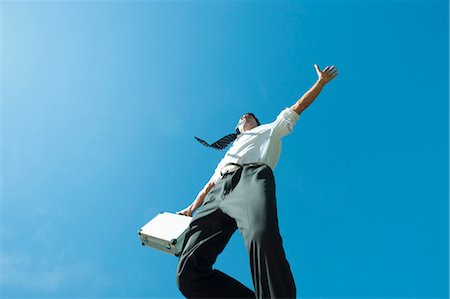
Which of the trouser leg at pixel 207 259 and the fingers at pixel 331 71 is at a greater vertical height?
the fingers at pixel 331 71

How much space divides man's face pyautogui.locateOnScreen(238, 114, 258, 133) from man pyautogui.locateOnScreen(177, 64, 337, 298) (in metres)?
0.73

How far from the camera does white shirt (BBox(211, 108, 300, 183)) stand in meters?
4.20

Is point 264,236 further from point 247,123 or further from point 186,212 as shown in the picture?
point 247,123

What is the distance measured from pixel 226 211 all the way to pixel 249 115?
245cm

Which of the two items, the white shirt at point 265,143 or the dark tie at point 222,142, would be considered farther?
the dark tie at point 222,142

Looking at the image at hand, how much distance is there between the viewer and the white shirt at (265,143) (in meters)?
4.20

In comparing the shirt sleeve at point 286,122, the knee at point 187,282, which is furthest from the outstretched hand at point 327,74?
the knee at point 187,282

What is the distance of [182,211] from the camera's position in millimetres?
5047

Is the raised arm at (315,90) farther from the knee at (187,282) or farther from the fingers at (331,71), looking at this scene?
the knee at (187,282)

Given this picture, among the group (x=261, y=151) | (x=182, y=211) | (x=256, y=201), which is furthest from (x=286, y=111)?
(x=182, y=211)

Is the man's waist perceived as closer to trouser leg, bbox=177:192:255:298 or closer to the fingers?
trouser leg, bbox=177:192:255:298

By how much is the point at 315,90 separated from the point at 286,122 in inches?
25.7

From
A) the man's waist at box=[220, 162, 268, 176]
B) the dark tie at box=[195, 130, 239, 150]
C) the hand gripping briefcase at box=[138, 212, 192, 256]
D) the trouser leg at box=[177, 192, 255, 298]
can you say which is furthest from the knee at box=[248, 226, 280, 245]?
the dark tie at box=[195, 130, 239, 150]

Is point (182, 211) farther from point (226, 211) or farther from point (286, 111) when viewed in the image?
point (286, 111)
